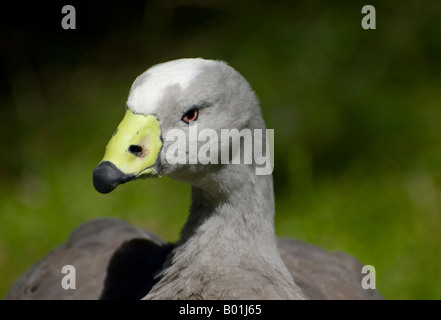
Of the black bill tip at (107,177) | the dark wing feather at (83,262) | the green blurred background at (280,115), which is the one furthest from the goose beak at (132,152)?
the green blurred background at (280,115)

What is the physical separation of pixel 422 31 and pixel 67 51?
1.76 m

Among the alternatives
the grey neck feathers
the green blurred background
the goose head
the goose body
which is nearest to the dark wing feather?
the goose body

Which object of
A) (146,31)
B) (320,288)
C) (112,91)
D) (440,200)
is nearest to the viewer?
(320,288)

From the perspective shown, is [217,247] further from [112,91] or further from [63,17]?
[63,17]

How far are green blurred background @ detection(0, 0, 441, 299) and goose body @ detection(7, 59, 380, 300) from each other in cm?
77

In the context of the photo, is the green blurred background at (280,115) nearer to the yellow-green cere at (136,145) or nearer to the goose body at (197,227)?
the goose body at (197,227)

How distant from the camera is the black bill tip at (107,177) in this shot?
1.37m

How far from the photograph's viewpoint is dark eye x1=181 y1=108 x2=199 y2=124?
146 cm

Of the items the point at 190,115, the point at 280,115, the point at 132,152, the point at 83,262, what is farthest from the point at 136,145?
the point at 280,115

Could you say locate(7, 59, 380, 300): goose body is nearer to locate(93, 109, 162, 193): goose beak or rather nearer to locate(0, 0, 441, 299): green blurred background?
locate(93, 109, 162, 193): goose beak

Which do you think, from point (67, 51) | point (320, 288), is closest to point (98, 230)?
point (320, 288)

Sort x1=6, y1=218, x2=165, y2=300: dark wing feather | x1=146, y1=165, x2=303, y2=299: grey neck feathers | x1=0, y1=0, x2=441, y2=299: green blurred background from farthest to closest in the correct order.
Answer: x1=0, y1=0, x2=441, y2=299: green blurred background, x1=6, y1=218, x2=165, y2=300: dark wing feather, x1=146, y1=165, x2=303, y2=299: grey neck feathers

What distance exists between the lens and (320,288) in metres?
1.93

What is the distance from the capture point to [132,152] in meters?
1.41
